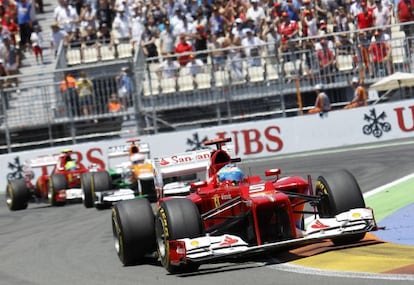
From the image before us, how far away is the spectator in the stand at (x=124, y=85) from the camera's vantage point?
27125mm

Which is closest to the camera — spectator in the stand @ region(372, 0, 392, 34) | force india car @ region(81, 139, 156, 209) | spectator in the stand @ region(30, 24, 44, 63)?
force india car @ region(81, 139, 156, 209)

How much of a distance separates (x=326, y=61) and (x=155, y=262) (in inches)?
623

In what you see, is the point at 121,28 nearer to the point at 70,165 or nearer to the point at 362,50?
the point at 362,50

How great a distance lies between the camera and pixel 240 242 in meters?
10.5

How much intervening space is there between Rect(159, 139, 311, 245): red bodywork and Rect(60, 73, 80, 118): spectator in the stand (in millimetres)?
14488

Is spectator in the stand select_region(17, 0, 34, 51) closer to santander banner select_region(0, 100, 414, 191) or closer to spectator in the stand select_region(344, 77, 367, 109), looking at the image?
santander banner select_region(0, 100, 414, 191)

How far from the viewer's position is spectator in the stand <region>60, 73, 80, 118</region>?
2700 centimetres

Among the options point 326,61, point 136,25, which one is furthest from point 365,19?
point 136,25

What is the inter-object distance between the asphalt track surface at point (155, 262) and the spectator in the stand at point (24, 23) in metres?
11.3

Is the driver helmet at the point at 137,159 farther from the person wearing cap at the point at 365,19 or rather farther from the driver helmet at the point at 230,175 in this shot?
the person wearing cap at the point at 365,19

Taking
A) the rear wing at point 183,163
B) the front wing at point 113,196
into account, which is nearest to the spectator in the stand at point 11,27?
the front wing at point 113,196

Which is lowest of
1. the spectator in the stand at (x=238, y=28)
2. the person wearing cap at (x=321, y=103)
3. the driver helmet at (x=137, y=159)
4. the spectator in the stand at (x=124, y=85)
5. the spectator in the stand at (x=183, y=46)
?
the driver helmet at (x=137, y=159)

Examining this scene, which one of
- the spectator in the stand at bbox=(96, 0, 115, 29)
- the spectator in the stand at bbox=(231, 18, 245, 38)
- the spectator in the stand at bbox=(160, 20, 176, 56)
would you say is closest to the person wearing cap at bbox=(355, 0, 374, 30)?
the spectator in the stand at bbox=(231, 18, 245, 38)

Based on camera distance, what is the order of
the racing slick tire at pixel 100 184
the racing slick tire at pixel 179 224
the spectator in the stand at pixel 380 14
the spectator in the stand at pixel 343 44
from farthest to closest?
the spectator in the stand at pixel 380 14 < the spectator in the stand at pixel 343 44 < the racing slick tire at pixel 100 184 < the racing slick tire at pixel 179 224
